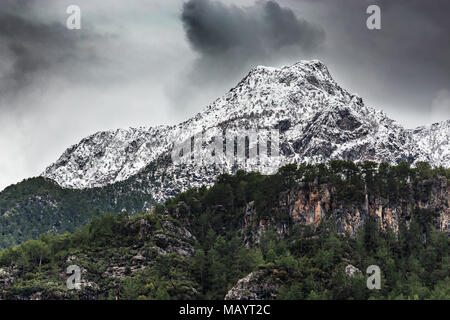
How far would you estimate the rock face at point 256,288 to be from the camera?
14875 cm

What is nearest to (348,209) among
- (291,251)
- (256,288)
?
(291,251)

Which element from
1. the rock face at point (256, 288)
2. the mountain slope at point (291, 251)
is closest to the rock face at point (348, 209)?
the mountain slope at point (291, 251)

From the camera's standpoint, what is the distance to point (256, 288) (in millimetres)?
150500

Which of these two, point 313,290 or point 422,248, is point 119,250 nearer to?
point 313,290

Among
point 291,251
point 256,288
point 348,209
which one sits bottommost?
point 256,288

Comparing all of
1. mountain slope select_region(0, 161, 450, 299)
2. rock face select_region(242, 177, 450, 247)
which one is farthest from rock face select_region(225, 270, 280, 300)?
rock face select_region(242, 177, 450, 247)

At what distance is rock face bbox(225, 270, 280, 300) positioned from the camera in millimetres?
148750

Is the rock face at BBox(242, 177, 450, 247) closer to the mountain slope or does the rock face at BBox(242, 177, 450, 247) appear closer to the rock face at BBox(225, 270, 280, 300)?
the mountain slope

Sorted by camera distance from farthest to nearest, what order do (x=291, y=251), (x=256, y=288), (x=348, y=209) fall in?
(x=348, y=209)
(x=291, y=251)
(x=256, y=288)

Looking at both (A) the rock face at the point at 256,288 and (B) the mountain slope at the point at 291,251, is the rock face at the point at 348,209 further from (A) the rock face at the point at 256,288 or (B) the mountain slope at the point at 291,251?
(A) the rock face at the point at 256,288

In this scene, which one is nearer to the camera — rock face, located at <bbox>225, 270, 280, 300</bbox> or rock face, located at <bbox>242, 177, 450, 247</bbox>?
rock face, located at <bbox>225, 270, 280, 300</bbox>

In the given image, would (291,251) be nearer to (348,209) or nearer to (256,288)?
(256,288)

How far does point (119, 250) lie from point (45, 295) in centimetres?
3101
